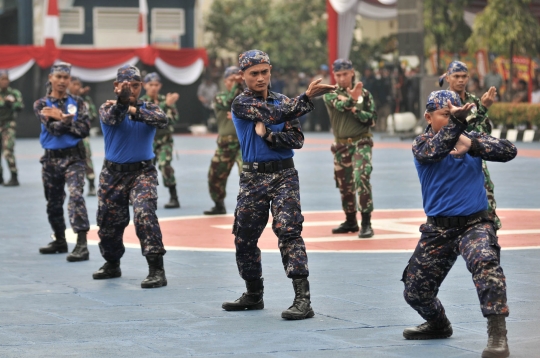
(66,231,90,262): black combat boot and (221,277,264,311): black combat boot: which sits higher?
(221,277,264,311): black combat boot

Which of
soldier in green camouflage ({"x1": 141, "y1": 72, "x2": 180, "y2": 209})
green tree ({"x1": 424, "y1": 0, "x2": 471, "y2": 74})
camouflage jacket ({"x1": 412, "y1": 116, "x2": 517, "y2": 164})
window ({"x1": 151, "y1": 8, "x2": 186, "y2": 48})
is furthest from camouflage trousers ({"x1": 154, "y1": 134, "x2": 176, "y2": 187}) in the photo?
window ({"x1": 151, "y1": 8, "x2": 186, "y2": 48})

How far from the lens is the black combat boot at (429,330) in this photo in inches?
310

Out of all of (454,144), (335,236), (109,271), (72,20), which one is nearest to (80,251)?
(109,271)

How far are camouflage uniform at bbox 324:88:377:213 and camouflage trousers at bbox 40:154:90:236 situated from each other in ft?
10.7

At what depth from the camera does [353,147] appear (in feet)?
45.7

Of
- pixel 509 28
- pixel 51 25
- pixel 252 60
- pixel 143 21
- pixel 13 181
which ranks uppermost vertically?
pixel 143 21

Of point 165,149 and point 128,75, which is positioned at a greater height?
point 128,75

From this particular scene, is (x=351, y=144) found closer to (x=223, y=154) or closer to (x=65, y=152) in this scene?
(x=223, y=154)

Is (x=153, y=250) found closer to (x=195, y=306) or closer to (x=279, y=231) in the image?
(x=195, y=306)

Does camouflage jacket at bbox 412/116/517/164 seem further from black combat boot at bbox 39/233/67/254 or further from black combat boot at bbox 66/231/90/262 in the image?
black combat boot at bbox 39/233/67/254

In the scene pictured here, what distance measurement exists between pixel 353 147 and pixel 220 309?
509 centimetres

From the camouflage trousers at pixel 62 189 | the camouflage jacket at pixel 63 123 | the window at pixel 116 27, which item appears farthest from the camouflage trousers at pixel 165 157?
the window at pixel 116 27

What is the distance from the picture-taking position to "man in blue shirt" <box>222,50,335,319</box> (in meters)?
8.83

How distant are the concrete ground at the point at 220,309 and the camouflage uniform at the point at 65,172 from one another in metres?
0.46
